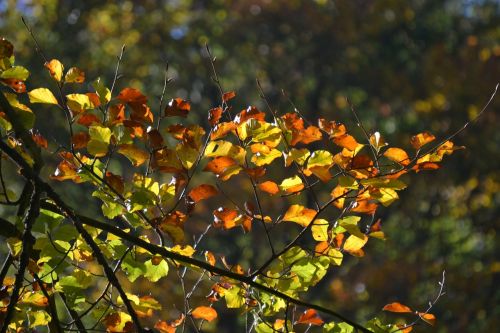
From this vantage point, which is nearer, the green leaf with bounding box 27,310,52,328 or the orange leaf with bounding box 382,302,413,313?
the green leaf with bounding box 27,310,52,328

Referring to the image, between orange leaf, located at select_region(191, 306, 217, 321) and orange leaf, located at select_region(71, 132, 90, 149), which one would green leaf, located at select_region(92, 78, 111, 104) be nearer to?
orange leaf, located at select_region(71, 132, 90, 149)

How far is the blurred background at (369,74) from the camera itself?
38.4 feet

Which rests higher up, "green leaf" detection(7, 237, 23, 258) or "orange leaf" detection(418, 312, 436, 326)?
"green leaf" detection(7, 237, 23, 258)

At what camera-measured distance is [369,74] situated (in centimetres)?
1444

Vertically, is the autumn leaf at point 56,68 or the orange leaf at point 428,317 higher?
the autumn leaf at point 56,68

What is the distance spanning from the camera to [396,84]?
1394 centimetres

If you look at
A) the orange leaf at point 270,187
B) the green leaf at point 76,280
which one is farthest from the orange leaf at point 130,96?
the green leaf at point 76,280

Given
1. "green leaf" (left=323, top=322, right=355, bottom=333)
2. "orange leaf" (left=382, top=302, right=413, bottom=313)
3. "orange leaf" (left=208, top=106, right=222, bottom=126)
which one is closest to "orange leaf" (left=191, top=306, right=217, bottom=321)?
"green leaf" (left=323, top=322, right=355, bottom=333)

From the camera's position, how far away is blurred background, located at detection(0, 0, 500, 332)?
461 inches

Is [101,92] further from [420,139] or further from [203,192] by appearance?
[420,139]

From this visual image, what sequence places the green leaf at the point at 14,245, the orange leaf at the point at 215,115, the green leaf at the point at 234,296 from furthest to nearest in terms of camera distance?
the green leaf at the point at 234,296
the orange leaf at the point at 215,115
the green leaf at the point at 14,245

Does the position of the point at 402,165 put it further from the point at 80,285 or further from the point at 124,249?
the point at 80,285

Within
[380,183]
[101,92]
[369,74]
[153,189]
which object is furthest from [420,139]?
[369,74]

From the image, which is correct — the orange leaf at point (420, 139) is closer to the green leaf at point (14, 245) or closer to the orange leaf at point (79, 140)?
the orange leaf at point (79, 140)
